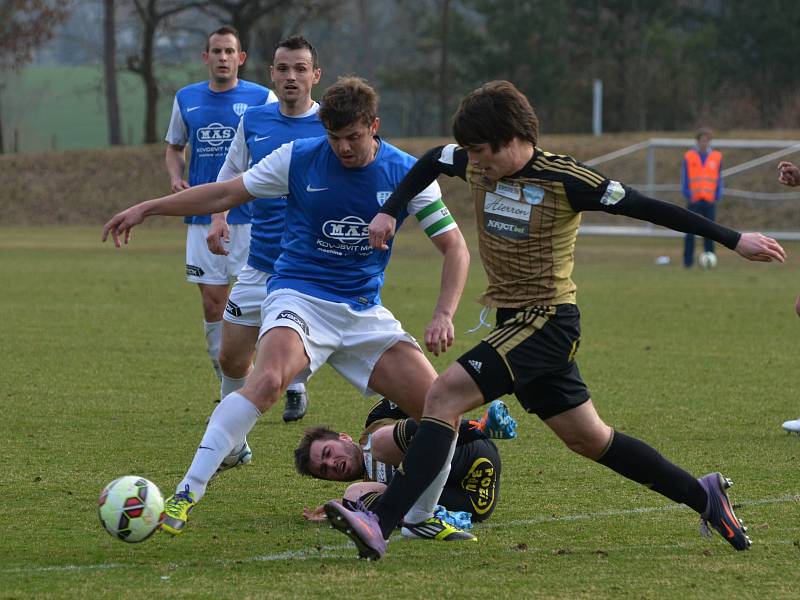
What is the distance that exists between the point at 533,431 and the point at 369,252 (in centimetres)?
286

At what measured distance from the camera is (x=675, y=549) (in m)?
5.35

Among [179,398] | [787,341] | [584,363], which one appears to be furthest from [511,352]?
[787,341]

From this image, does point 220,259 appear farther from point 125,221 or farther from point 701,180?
point 701,180

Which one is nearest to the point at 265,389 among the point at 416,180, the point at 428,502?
the point at 428,502

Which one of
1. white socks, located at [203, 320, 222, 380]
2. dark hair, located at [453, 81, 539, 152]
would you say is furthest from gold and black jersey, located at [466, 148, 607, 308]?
white socks, located at [203, 320, 222, 380]

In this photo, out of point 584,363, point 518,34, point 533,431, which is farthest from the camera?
point 518,34

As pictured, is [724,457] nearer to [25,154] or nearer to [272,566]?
[272,566]

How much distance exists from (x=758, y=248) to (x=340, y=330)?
1837 millimetres

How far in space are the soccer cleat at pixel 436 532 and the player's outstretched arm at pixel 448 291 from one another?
0.72 m

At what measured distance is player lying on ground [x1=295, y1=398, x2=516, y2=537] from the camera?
5.85 m

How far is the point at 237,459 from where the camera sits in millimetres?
6918

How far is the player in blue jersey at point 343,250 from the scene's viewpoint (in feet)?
18.2

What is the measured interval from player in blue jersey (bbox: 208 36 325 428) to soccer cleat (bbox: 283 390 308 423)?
1081mm

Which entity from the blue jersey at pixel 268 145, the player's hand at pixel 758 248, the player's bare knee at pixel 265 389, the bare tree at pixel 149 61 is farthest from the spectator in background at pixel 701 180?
the bare tree at pixel 149 61
